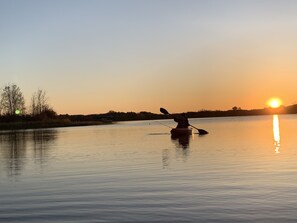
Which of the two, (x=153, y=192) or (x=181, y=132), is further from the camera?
(x=181, y=132)

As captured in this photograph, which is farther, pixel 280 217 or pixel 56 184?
pixel 56 184

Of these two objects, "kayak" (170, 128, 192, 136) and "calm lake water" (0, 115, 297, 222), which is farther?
"kayak" (170, 128, 192, 136)

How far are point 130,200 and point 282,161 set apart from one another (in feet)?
40.7

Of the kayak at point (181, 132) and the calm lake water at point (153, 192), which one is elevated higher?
the kayak at point (181, 132)

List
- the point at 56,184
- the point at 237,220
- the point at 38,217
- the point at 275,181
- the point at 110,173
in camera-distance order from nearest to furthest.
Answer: the point at 237,220 → the point at 38,217 → the point at 275,181 → the point at 56,184 → the point at 110,173

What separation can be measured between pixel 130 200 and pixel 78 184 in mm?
4293

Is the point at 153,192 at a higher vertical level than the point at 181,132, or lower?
lower

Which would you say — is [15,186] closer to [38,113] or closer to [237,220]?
[237,220]

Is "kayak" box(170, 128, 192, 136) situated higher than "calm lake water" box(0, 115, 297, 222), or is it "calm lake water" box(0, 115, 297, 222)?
"kayak" box(170, 128, 192, 136)

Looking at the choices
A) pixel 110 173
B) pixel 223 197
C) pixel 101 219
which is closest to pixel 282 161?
pixel 110 173

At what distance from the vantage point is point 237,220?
10211 millimetres

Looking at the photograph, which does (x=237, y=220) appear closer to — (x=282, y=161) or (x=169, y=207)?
(x=169, y=207)

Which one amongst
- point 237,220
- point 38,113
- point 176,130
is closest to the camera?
point 237,220

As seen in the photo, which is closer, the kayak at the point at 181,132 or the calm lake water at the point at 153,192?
the calm lake water at the point at 153,192
